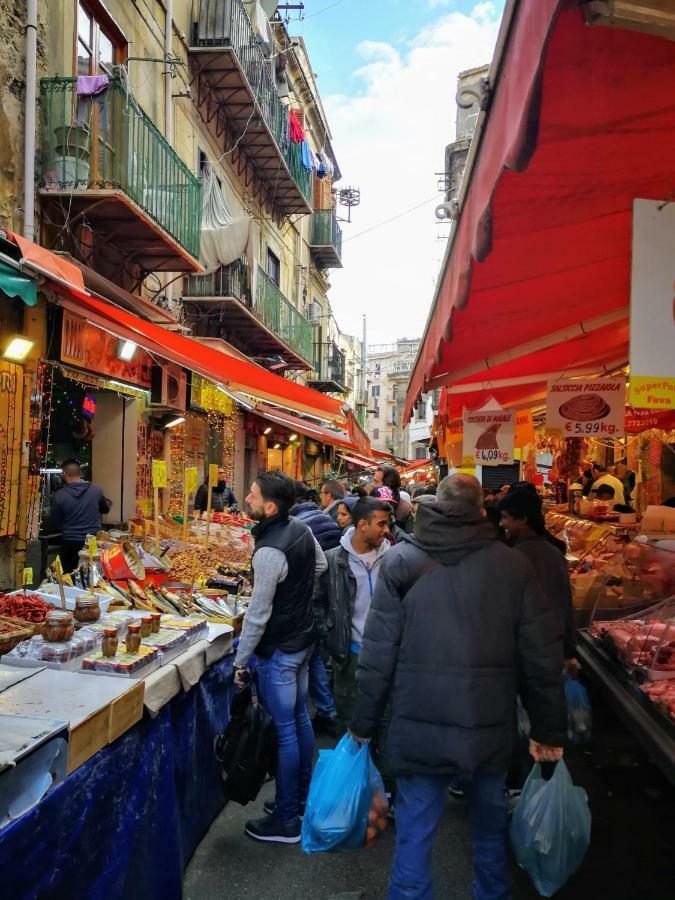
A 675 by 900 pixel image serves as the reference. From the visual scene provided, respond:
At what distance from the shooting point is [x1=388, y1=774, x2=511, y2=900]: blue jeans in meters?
2.75

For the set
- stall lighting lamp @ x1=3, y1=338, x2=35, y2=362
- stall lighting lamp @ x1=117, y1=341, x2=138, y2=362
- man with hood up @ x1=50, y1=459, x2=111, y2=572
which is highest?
stall lighting lamp @ x1=117, y1=341, x2=138, y2=362

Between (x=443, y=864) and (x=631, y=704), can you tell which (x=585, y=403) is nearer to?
(x=631, y=704)

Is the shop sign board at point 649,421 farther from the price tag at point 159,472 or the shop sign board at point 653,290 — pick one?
the shop sign board at point 653,290

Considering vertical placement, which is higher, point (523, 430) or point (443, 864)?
point (523, 430)

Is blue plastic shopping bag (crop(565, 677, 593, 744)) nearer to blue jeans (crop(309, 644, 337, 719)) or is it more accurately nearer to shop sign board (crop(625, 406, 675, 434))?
blue jeans (crop(309, 644, 337, 719))

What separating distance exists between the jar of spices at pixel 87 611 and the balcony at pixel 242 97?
11.9 m

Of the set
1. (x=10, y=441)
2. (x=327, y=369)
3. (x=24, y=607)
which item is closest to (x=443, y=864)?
(x=24, y=607)

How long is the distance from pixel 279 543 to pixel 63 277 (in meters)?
2.99

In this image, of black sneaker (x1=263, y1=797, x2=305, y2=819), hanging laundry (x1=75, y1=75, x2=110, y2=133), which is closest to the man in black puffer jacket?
black sneaker (x1=263, y1=797, x2=305, y2=819)

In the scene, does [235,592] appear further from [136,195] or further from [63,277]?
[136,195]

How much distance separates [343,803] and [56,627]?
1.80 m

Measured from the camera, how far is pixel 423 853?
2748 millimetres

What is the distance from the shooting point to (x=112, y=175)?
8.30 m

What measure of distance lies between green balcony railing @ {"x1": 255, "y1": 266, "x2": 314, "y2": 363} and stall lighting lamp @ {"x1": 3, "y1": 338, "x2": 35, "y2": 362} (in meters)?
9.60
